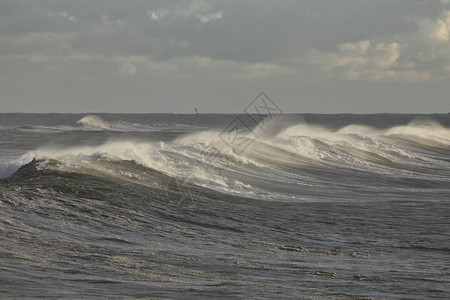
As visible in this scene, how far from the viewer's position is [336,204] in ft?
54.0

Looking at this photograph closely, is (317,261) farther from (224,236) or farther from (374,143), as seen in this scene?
(374,143)

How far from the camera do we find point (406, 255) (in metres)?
10.4

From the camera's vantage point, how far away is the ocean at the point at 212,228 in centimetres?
743

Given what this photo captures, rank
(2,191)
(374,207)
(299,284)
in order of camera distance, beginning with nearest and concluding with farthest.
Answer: (299,284), (2,191), (374,207)

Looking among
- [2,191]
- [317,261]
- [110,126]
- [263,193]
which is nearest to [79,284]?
[317,261]

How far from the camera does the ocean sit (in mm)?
7434

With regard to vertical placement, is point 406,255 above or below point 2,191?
below

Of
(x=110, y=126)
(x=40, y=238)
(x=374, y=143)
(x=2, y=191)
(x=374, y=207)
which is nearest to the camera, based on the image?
(x=40, y=238)

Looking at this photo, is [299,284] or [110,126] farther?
[110,126]

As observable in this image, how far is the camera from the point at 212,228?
40.2 ft

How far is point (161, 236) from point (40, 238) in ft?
7.04

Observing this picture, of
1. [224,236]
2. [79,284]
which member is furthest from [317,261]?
[79,284]

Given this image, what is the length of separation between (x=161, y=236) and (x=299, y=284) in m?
3.72

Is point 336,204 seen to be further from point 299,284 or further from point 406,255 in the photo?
point 299,284
